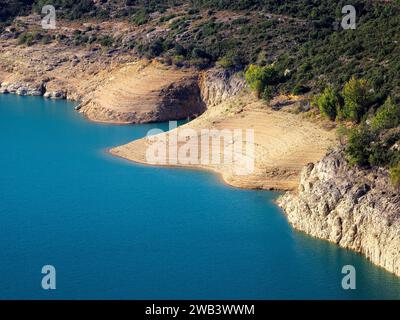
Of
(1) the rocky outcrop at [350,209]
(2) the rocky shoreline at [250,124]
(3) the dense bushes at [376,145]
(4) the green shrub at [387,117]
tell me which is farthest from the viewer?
(4) the green shrub at [387,117]

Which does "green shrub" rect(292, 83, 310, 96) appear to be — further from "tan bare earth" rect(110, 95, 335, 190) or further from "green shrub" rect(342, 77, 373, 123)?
"green shrub" rect(342, 77, 373, 123)

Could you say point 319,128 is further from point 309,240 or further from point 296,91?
point 309,240

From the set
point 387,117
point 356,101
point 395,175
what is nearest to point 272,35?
point 356,101

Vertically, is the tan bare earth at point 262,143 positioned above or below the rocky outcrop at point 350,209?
above

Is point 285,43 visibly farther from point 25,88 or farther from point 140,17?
point 25,88

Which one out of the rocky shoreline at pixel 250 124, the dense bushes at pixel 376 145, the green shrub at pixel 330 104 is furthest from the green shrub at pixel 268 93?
the dense bushes at pixel 376 145

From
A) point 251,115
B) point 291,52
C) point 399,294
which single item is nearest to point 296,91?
point 251,115

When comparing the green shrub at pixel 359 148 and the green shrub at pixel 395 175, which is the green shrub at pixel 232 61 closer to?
the green shrub at pixel 359 148
